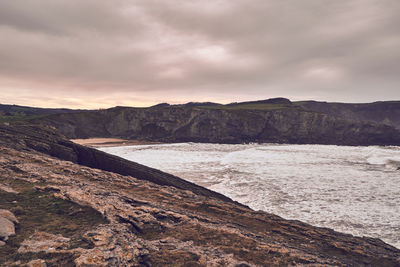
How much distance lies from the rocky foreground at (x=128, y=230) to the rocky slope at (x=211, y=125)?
6274 centimetres

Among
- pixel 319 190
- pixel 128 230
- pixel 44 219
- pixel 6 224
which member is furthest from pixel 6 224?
pixel 319 190

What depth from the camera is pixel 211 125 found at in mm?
77875

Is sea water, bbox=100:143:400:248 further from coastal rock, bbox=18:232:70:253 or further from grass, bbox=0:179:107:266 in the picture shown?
coastal rock, bbox=18:232:70:253

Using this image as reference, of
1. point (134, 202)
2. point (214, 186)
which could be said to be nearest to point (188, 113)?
point (214, 186)

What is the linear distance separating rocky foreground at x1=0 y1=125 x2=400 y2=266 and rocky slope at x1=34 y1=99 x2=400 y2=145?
6274 cm

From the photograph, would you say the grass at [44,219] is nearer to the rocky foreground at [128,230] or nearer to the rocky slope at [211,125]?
the rocky foreground at [128,230]

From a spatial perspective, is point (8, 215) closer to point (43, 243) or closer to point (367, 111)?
point (43, 243)

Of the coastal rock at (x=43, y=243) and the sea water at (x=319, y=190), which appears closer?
the coastal rock at (x=43, y=243)

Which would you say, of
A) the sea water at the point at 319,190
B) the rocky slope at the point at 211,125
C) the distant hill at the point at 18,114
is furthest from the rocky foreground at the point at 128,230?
the rocky slope at the point at 211,125

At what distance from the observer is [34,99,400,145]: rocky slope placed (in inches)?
2778

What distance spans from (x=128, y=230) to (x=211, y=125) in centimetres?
7218

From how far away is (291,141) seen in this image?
71.3 meters

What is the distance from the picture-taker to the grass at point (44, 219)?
4.54 meters

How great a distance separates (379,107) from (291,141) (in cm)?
9405
